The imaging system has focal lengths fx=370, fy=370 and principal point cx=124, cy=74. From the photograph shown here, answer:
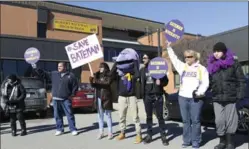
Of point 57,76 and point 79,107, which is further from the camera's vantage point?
point 79,107

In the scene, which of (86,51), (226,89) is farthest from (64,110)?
(226,89)

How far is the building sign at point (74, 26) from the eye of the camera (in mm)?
27672

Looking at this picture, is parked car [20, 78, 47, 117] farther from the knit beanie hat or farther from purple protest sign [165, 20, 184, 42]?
the knit beanie hat

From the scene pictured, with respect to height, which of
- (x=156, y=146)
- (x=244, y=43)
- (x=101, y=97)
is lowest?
(x=156, y=146)

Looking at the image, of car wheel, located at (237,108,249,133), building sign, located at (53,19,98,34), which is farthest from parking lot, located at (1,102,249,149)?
building sign, located at (53,19,98,34)

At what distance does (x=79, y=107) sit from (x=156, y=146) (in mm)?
8946

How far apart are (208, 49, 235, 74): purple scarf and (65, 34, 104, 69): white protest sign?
2.98 meters

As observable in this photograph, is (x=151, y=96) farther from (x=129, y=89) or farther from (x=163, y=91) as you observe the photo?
(x=129, y=89)

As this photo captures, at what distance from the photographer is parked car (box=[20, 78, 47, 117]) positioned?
13577 millimetres

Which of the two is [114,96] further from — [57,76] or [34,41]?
[34,41]

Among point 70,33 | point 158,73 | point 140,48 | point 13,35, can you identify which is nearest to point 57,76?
point 158,73

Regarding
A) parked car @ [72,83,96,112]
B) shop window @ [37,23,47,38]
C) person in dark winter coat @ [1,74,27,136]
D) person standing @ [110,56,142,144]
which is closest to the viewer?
person standing @ [110,56,142,144]

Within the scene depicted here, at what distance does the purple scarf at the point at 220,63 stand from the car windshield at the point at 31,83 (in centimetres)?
874

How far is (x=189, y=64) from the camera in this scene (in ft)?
22.4
